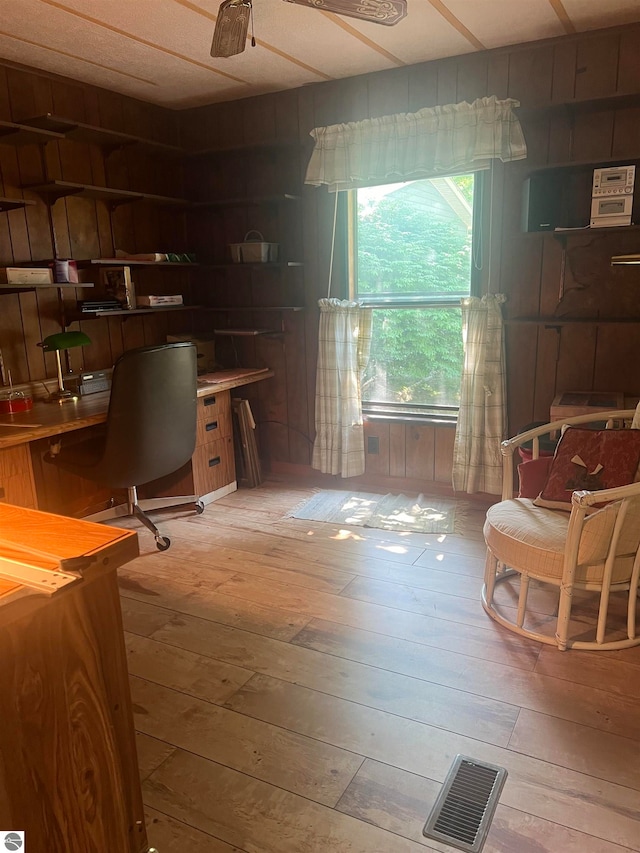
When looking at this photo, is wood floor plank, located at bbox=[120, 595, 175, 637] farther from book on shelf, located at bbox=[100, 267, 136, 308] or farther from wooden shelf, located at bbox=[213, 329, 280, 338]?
wooden shelf, located at bbox=[213, 329, 280, 338]

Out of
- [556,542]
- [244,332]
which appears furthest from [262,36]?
[556,542]

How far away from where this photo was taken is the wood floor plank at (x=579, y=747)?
5.72 feet

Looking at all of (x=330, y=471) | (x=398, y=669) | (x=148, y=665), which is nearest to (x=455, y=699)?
(x=398, y=669)

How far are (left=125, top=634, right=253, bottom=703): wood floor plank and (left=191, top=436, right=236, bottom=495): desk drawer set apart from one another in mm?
1478

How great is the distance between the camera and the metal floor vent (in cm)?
156

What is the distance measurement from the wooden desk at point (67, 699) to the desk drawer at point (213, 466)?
94.8 inches

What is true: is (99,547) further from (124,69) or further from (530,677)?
(124,69)

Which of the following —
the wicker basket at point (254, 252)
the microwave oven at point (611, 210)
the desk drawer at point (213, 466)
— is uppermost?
the microwave oven at point (611, 210)

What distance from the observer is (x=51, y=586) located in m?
1.07

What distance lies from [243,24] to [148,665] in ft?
7.53

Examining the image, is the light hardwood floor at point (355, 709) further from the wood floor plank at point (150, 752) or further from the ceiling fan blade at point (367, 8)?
the ceiling fan blade at point (367, 8)

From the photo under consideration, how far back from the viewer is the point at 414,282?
3830 millimetres

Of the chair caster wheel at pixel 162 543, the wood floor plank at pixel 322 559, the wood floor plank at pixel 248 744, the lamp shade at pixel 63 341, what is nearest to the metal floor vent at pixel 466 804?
the wood floor plank at pixel 248 744

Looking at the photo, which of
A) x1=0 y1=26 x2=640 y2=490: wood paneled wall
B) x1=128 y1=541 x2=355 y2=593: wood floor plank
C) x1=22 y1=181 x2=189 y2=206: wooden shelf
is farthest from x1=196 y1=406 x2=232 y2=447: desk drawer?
x1=22 y1=181 x2=189 y2=206: wooden shelf
